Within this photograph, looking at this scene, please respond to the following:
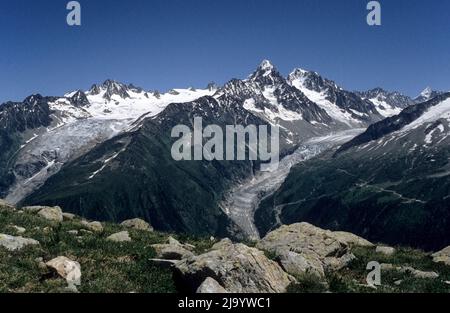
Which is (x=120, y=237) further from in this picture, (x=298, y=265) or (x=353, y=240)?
(x=353, y=240)

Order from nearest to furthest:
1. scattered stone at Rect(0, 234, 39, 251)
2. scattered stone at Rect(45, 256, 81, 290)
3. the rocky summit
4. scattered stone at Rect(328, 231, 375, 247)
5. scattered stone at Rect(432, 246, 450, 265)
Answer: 1. the rocky summit
2. scattered stone at Rect(45, 256, 81, 290)
3. scattered stone at Rect(0, 234, 39, 251)
4. scattered stone at Rect(432, 246, 450, 265)
5. scattered stone at Rect(328, 231, 375, 247)

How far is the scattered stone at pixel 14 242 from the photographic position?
27.1 metres

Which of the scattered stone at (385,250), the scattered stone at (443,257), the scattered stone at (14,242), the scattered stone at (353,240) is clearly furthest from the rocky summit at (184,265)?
the scattered stone at (353,240)

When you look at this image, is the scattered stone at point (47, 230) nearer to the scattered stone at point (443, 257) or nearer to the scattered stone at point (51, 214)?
the scattered stone at point (51, 214)

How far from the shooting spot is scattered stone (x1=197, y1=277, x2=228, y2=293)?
823 inches

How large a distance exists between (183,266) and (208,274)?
1728 millimetres

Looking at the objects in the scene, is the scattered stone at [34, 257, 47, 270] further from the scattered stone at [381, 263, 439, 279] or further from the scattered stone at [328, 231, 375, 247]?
the scattered stone at [328, 231, 375, 247]

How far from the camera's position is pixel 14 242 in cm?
2772

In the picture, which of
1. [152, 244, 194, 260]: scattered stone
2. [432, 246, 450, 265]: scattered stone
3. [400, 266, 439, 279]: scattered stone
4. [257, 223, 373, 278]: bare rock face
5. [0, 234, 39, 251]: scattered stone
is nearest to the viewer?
[257, 223, 373, 278]: bare rock face

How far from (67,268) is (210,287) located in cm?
651

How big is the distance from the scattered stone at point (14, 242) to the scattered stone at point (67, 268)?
379cm

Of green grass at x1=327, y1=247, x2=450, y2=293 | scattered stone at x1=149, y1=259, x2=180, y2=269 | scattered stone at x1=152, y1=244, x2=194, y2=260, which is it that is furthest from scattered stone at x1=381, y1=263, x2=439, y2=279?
scattered stone at x1=149, y1=259, x2=180, y2=269

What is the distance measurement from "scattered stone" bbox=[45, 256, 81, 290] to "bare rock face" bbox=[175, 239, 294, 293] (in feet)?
13.5

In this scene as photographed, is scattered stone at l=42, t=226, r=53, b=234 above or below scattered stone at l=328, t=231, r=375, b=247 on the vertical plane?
above
